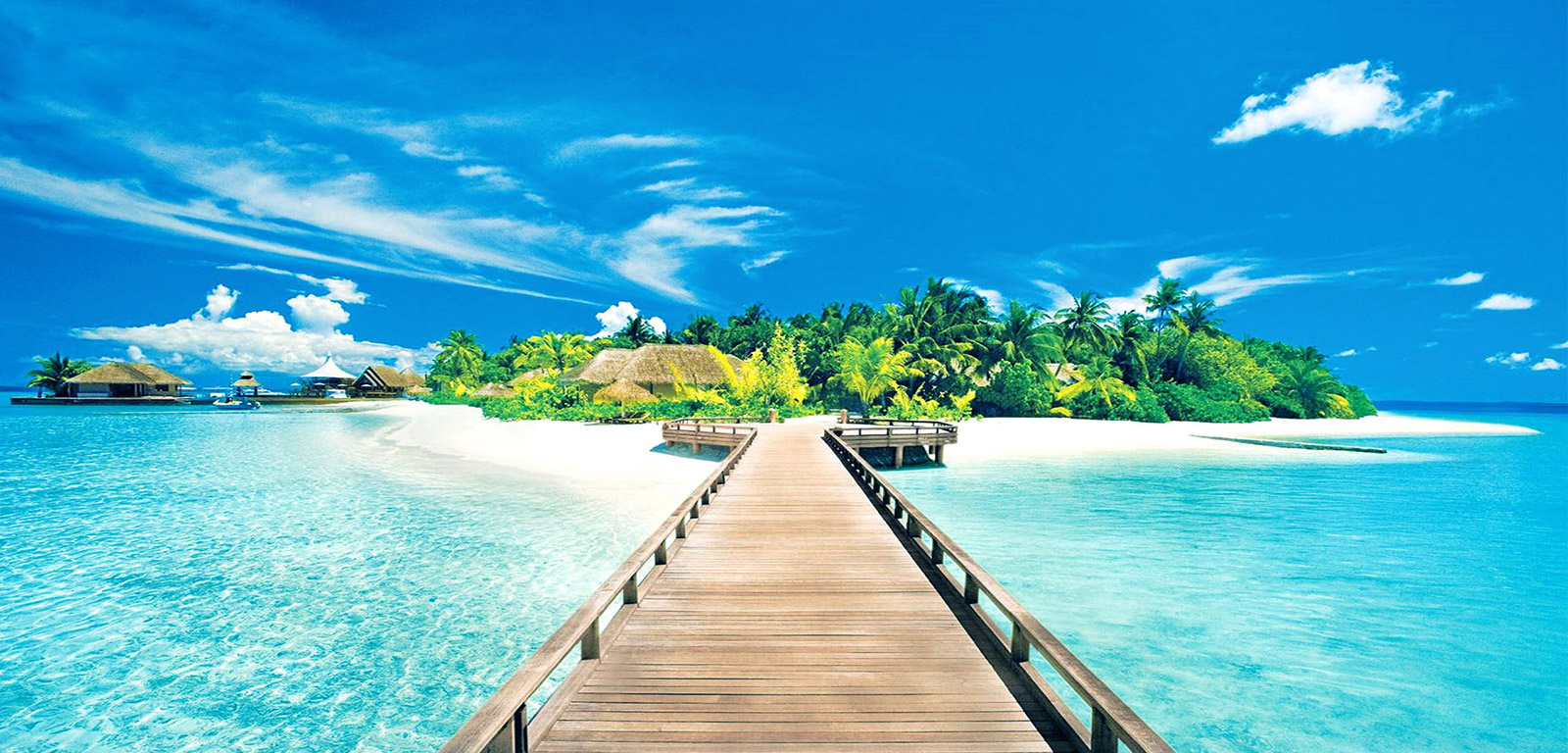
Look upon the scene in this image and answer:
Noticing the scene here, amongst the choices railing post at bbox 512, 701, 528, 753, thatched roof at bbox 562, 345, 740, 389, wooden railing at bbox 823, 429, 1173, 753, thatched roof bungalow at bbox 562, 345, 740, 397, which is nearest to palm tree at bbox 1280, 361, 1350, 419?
thatched roof bungalow at bbox 562, 345, 740, 397

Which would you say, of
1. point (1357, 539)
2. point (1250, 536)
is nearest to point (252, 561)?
point (1250, 536)

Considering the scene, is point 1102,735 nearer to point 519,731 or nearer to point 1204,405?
point 519,731

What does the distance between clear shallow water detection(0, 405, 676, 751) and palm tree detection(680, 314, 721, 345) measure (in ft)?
118

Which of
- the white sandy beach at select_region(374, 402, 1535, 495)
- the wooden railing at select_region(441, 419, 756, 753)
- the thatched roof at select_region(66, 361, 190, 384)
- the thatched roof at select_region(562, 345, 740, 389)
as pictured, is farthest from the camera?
the thatched roof at select_region(66, 361, 190, 384)

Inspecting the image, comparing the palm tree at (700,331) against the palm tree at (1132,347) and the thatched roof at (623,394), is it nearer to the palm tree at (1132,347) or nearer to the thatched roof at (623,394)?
the thatched roof at (623,394)

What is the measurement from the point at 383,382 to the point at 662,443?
8474cm

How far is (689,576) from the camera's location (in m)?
6.45

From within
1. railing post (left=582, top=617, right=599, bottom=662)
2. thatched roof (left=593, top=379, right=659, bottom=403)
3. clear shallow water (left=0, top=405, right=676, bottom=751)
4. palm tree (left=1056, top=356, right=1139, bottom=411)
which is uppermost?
palm tree (left=1056, top=356, right=1139, bottom=411)

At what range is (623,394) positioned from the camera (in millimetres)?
34656

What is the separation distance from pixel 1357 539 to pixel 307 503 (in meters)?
22.5

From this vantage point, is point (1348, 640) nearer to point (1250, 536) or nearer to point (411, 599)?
point (1250, 536)

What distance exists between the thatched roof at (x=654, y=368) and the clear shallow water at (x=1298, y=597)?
2194cm

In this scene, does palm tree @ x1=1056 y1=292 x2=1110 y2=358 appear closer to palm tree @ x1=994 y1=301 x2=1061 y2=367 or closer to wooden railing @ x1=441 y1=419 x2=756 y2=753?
palm tree @ x1=994 y1=301 x2=1061 y2=367

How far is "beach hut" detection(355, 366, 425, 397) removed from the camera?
89.0 m
